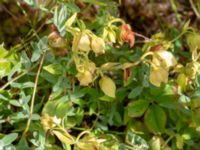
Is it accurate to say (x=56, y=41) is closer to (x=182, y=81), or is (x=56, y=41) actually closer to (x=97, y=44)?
(x=97, y=44)

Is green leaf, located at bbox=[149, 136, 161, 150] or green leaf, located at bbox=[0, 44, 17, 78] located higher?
green leaf, located at bbox=[0, 44, 17, 78]

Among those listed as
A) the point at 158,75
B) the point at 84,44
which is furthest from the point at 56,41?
the point at 158,75

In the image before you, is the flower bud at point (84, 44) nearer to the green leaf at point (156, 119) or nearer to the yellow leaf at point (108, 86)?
the yellow leaf at point (108, 86)

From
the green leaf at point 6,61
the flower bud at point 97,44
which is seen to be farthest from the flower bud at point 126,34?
the green leaf at point 6,61

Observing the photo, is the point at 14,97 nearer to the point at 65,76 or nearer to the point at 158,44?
the point at 65,76

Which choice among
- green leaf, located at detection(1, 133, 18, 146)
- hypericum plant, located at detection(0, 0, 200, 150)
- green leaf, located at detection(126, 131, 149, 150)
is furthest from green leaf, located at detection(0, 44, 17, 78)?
green leaf, located at detection(126, 131, 149, 150)

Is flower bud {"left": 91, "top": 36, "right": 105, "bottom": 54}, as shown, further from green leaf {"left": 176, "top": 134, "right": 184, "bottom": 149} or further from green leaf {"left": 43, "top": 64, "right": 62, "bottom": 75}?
green leaf {"left": 176, "top": 134, "right": 184, "bottom": 149}

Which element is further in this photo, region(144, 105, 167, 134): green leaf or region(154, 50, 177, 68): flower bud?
region(144, 105, 167, 134): green leaf
